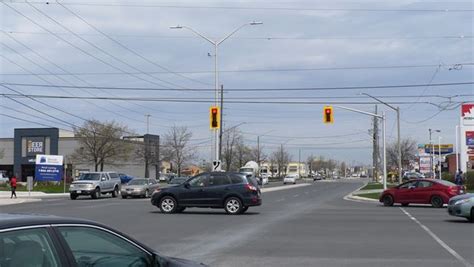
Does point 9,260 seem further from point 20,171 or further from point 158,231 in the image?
point 20,171

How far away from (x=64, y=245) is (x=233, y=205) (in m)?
19.1

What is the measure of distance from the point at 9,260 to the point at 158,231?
12507 mm

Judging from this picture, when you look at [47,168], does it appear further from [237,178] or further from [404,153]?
[404,153]

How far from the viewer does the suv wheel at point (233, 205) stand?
2295 centimetres

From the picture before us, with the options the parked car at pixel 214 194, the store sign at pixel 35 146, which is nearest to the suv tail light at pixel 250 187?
the parked car at pixel 214 194

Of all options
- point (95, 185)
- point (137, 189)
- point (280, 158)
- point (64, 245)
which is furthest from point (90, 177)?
point (280, 158)

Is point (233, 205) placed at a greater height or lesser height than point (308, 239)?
greater

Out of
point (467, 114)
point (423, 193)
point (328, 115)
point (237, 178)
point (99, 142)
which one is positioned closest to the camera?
point (237, 178)

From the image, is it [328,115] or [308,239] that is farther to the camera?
[328,115]

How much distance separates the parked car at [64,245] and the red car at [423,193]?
25.4 metres

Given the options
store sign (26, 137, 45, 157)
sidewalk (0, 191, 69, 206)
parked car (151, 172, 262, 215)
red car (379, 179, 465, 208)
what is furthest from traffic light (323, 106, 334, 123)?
store sign (26, 137, 45, 157)

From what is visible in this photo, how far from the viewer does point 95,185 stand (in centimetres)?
3900

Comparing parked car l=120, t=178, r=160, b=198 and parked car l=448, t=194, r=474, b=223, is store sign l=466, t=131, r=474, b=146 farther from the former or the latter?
parked car l=448, t=194, r=474, b=223

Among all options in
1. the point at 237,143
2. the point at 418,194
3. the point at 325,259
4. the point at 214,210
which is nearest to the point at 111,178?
the point at 214,210
